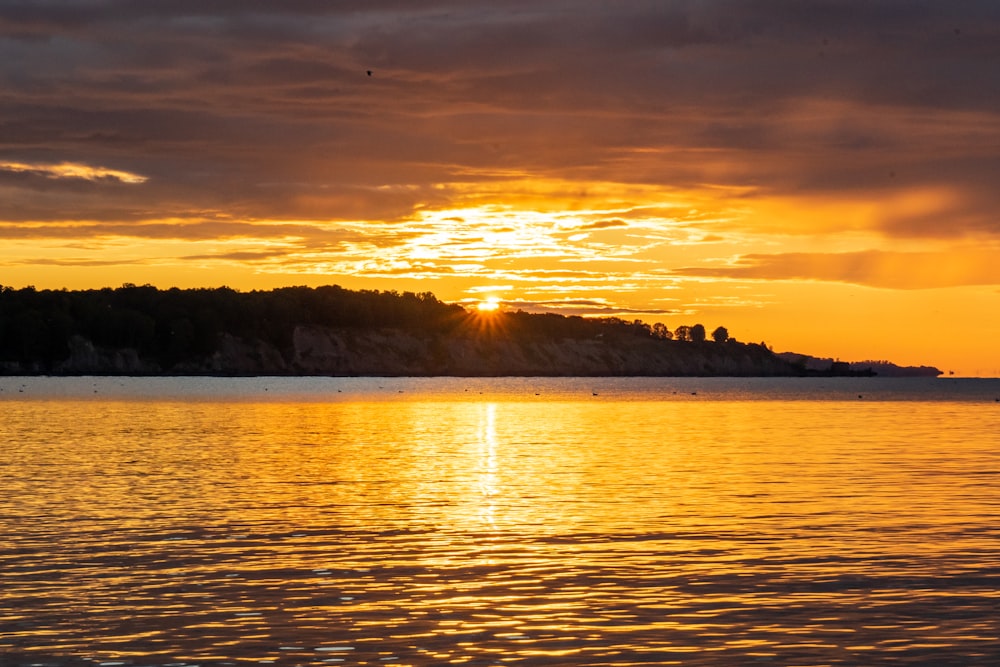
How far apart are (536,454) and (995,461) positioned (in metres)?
23.4

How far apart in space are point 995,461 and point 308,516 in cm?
3898

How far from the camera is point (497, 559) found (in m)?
31.4

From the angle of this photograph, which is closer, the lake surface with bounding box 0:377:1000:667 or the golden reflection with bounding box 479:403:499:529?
the lake surface with bounding box 0:377:1000:667

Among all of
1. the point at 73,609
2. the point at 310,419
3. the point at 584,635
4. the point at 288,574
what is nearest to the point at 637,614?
the point at 584,635

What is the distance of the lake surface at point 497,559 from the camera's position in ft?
72.7

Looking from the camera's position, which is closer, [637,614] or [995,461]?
[637,614]

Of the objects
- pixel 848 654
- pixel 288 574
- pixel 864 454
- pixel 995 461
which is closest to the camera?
pixel 848 654

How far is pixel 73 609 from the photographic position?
2488cm

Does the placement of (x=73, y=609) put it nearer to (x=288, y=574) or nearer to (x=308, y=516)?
(x=288, y=574)

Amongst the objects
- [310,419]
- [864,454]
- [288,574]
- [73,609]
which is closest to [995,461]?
[864,454]

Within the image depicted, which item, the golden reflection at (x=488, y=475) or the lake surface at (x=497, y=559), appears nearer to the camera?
the lake surface at (x=497, y=559)

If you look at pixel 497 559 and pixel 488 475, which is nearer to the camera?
pixel 497 559

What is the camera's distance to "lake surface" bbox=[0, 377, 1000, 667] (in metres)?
22.2

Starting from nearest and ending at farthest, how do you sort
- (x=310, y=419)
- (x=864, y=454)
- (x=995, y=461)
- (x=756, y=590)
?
(x=756, y=590), (x=995, y=461), (x=864, y=454), (x=310, y=419)
